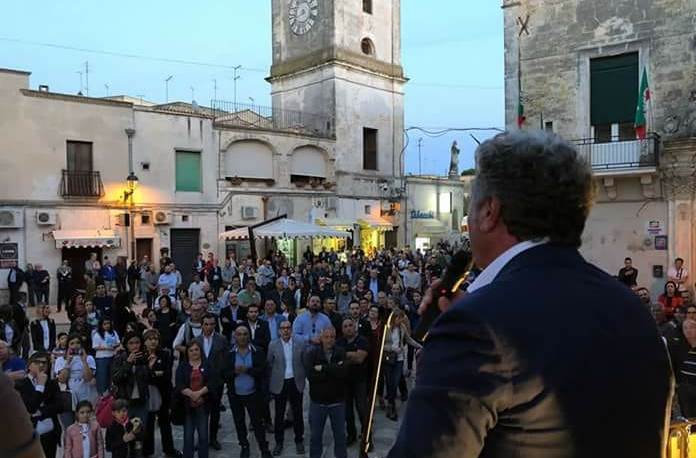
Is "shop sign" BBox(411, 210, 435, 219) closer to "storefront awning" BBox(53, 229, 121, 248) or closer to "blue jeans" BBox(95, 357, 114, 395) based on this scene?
"storefront awning" BBox(53, 229, 121, 248)

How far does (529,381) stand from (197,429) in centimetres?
684

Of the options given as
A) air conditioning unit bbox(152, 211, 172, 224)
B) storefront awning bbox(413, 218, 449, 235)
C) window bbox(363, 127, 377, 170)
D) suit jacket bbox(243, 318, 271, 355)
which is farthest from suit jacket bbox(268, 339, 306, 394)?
storefront awning bbox(413, 218, 449, 235)

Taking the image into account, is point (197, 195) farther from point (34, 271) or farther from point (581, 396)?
point (581, 396)

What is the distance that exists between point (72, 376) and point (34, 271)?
42.9 ft

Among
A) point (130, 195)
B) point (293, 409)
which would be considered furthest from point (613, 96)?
point (130, 195)

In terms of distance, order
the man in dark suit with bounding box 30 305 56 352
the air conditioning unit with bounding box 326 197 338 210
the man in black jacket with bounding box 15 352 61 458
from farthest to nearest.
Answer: the air conditioning unit with bounding box 326 197 338 210, the man in dark suit with bounding box 30 305 56 352, the man in black jacket with bounding box 15 352 61 458

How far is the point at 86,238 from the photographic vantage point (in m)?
21.2

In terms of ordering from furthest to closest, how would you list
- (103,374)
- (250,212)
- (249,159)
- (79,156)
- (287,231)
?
(249,159) < (250,212) < (79,156) < (287,231) < (103,374)

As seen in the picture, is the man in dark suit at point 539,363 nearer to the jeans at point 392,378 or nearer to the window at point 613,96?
the jeans at point 392,378

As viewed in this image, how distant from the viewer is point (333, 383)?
23.8ft

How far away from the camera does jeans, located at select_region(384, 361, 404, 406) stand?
29.1 feet

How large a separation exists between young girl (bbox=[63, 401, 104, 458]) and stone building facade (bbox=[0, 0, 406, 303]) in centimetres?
1559

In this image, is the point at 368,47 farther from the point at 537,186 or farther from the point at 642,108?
the point at 537,186

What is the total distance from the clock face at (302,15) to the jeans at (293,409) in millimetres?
24318
